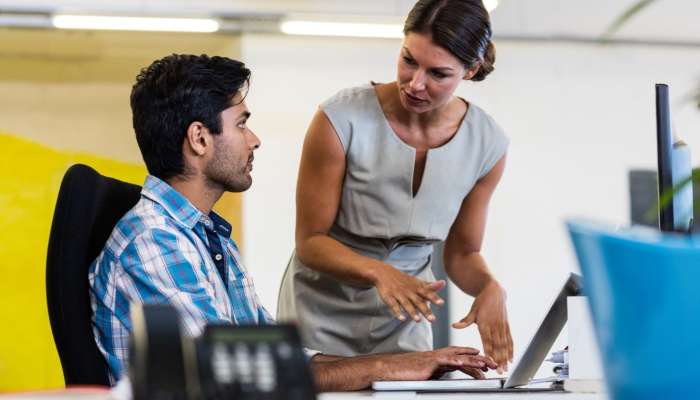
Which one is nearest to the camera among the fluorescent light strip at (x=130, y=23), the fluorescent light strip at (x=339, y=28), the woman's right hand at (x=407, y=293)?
the woman's right hand at (x=407, y=293)

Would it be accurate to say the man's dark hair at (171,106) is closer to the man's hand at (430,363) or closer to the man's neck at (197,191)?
the man's neck at (197,191)

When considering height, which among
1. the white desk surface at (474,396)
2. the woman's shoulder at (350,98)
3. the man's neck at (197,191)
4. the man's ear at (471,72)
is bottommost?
the white desk surface at (474,396)

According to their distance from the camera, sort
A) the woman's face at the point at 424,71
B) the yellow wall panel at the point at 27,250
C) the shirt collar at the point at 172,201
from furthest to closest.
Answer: the yellow wall panel at the point at 27,250
the woman's face at the point at 424,71
the shirt collar at the point at 172,201

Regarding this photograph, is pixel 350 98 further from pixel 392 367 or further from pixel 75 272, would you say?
pixel 75 272

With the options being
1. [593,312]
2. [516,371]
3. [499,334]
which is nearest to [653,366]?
[593,312]

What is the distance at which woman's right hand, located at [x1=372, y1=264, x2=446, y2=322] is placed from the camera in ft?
6.16

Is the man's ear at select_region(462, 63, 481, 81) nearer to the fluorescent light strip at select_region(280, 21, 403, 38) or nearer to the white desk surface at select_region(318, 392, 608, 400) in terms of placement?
the white desk surface at select_region(318, 392, 608, 400)

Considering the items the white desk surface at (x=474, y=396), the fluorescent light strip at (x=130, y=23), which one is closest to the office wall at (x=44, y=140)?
the fluorescent light strip at (x=130, y=23)

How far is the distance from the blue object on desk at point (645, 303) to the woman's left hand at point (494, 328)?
1406mm

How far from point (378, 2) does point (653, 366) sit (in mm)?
5449

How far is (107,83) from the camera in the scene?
5.68 meters

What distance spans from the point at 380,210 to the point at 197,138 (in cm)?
53

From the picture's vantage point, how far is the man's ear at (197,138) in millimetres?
1958

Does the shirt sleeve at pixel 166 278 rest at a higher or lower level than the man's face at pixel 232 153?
lower
